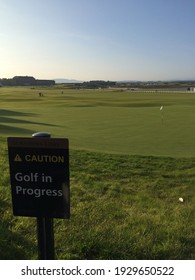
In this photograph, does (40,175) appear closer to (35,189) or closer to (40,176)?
(40,176)

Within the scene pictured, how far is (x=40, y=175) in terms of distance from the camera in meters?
3.04

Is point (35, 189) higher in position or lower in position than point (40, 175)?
lower

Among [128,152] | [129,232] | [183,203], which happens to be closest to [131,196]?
[183,203]

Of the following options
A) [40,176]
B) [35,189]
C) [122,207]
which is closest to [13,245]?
[35,189]

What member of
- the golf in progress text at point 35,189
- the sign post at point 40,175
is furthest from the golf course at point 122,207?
the golf in progress text at point 35,189

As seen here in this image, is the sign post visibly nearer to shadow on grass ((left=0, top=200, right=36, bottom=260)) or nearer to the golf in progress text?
the golf in progress text

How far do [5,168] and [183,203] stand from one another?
454 cm

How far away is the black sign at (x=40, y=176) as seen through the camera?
2.98 m

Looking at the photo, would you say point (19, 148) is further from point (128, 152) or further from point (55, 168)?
point (128, 152)

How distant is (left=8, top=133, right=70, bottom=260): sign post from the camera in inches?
117

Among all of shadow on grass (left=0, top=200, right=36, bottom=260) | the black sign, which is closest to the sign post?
the black sign

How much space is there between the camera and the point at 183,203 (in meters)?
6.27

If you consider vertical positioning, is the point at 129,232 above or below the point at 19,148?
below
